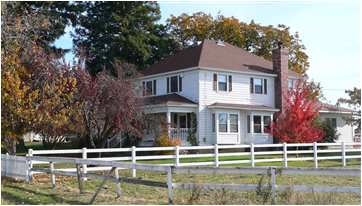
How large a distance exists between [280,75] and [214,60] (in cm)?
538

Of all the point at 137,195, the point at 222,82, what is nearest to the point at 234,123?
the point at 222,82

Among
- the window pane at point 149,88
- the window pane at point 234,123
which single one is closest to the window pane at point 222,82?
the window pane at point 234,123

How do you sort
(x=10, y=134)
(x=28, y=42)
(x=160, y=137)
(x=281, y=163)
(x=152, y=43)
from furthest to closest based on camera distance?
(x=152, y=43) < (x=160, y=137) < (x=281, y=163) < (x=28, y=42) < (x=10, y=134)

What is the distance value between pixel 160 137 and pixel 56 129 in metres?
14.0

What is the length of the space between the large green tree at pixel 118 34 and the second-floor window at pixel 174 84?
10080mm

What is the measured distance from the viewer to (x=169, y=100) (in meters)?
38.0

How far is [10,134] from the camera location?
20266mm

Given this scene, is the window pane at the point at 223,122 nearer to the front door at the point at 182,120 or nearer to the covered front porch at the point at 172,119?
the covered front porch at the point at 172,119

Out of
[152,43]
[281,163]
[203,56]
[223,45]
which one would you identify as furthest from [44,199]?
[152,43]

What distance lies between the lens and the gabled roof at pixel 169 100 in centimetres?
3726

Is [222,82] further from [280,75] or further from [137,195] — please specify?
[137,195]

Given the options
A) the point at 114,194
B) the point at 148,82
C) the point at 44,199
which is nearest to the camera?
the point at 44,199

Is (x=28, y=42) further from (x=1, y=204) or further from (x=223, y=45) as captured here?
(x=223, y=45)

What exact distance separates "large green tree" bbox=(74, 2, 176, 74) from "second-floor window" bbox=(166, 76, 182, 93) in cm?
1008
